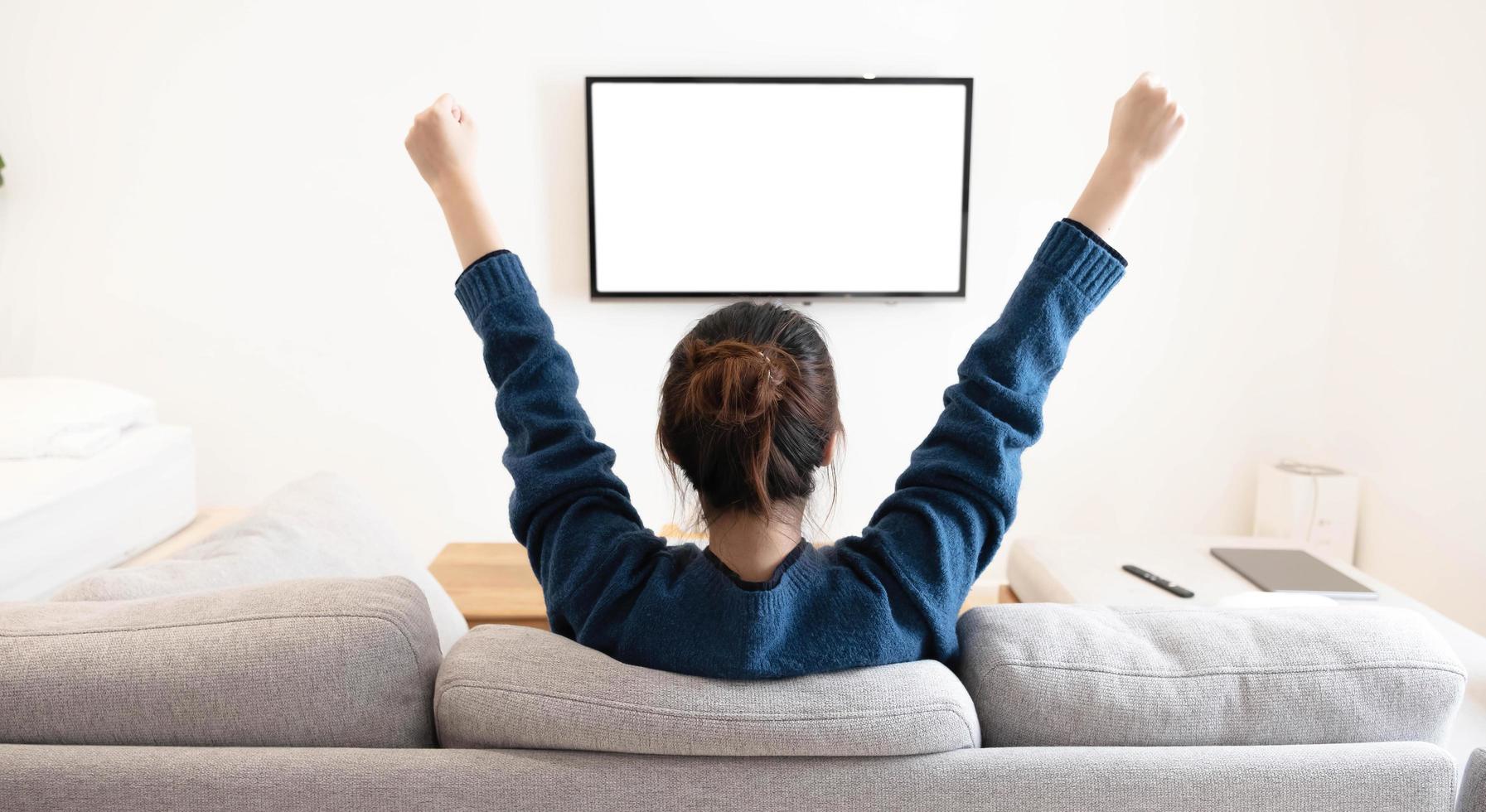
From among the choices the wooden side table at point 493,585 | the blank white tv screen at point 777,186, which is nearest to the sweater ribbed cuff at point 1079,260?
the wooden side table at point 493,585

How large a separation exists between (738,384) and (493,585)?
1602 millimetres

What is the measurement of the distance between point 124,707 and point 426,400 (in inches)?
103

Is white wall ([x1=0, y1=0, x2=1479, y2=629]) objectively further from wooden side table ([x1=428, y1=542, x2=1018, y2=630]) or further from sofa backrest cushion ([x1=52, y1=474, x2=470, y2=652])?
sofa backrest cushion ([x1=52, y1=474, x2=470, y2=652])

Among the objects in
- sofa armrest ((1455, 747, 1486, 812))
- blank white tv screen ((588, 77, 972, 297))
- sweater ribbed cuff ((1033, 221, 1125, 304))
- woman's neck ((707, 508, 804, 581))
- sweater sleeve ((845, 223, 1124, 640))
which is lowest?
sofa armrest ((1455, 747, 1486, 812))

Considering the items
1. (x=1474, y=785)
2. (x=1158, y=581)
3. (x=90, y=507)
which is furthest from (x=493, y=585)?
(x=1474, y=785)

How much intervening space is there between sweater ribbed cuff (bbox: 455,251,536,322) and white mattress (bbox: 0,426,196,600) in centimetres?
161

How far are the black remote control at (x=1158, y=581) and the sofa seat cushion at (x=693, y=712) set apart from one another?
1399 millimetres

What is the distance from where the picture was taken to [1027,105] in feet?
10.5

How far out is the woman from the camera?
85 centimetres

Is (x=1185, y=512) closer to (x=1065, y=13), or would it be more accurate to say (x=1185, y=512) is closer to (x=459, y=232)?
(x=1065, y=13)

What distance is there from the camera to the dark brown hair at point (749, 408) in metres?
0.87

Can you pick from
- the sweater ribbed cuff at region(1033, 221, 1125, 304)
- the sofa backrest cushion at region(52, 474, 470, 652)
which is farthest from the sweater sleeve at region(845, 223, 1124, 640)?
the sofa backrest cushion at region(52, 474, 470, 652)

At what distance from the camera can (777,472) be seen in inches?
35.4

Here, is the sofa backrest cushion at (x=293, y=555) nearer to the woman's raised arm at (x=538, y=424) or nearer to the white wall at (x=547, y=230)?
the woman's raised arm at (x=538, y=424)
